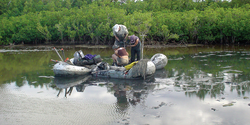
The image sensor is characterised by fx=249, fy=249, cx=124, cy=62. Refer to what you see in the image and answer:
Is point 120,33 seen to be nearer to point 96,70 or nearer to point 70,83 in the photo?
point 96,70

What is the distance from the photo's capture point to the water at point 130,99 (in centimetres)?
586

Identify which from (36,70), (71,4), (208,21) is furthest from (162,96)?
(71,4)

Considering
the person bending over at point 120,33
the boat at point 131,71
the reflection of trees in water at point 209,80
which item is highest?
the person bending over at point 120,33

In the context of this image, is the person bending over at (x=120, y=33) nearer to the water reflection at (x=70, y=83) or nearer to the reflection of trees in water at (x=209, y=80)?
the water reflection at (x=70, y=83)

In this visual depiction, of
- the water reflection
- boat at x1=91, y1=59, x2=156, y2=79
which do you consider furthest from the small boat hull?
boat at x1=91, y1=59, x2=156, y2=79

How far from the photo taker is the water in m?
5.86

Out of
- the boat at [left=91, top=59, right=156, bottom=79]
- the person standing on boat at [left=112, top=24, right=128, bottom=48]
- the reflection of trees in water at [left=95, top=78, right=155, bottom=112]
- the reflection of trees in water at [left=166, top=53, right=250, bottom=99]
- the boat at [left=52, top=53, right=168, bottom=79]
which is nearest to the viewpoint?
the reflection of trees in water at [left=95, top=78, right=155, bottom=112]

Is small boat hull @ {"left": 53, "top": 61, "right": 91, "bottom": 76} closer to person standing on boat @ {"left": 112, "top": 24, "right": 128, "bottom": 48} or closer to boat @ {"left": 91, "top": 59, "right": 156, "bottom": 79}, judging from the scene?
boat @ {"left": 91, "top": 59, "right": 156, "bottom": 79}

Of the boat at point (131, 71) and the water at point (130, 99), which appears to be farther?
the boat at point (131, 71)

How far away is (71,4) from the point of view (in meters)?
51.5

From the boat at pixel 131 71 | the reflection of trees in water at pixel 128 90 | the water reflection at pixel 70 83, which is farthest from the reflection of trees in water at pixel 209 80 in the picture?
the water reflection at pixel 70 83

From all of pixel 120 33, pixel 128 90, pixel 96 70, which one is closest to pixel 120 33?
pixel 120 33

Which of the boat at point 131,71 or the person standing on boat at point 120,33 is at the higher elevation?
the person standing on boat at point 120,33

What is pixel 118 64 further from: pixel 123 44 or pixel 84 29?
pixel 84 29
